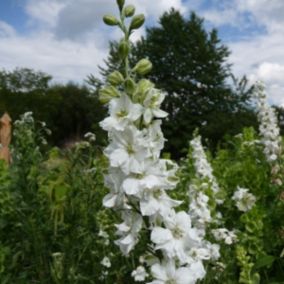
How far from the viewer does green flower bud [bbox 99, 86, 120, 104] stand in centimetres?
218

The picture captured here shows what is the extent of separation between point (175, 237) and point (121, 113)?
50 cm

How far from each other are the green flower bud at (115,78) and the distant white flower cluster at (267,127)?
3086 mm

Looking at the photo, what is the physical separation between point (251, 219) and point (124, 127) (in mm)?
2314

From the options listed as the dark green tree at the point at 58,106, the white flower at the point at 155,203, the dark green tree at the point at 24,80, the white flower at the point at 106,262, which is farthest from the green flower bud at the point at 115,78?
the dark green tree at the point at 24,80

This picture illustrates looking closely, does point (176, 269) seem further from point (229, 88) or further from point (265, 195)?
point (229, 88)

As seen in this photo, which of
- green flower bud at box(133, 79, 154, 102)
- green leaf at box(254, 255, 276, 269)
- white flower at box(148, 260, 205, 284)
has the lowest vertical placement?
green leaf at box(254, 255, 276, 269)

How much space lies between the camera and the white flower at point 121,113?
81.6 inches

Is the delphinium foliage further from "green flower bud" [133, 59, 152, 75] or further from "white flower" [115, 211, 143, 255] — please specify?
"green flower bud" [133, 59, 152, 75]

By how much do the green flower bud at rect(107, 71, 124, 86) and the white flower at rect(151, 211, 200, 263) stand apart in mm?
541

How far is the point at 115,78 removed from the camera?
214 centimetres

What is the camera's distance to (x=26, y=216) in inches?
138

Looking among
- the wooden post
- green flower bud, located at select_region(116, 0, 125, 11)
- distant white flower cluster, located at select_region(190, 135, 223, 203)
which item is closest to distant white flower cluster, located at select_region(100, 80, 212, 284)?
green flower bud, located at select_region(116, 0, 125, 11)

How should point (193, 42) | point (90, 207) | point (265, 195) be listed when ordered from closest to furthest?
point (90, 207)
point (265, 195)
point (193, 42)

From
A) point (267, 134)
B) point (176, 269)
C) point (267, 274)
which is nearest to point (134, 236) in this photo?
point (176, 269)
